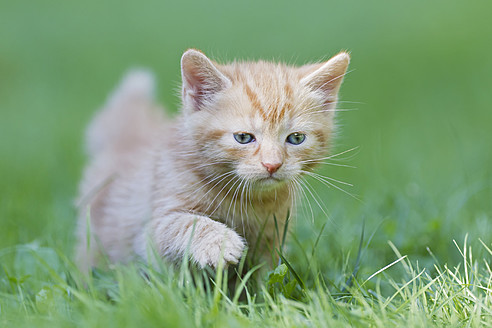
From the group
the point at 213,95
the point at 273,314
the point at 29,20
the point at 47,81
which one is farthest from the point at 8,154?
the point at 29,20

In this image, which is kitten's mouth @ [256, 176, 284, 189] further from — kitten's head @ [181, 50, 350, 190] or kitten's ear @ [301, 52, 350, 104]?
kitten's ear @ [301, 52, 350, 104]

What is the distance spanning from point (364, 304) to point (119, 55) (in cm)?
653

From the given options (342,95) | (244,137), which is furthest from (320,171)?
(244,137)

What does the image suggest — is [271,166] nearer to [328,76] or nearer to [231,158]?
[231,158]

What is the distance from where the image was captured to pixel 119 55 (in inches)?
314

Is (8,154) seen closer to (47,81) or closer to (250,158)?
(47,81)

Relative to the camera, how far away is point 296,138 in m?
2.61

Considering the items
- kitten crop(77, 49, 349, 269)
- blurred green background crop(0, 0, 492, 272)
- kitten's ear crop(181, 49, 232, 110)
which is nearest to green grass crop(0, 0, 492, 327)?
blurred green background crop(0, 0, 492, 272)

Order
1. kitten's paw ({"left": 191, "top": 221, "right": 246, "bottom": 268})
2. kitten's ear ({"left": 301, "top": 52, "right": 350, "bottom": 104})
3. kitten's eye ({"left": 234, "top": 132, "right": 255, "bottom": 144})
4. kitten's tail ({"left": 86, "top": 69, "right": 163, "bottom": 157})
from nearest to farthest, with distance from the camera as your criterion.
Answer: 1. kitten's paw ({"left": 191, "top": 221, "right": 246, "bottom": 268})
2. kitten's eye ({"left": 234, "top": 132, "right": 255, "bottom": 144})
3. kitten's ear ({"left": 301, "top": 52, "right": 350, "bottom": 104})
4. kitten's tail ({"left": 86, "top": 69, "right": 163, "bottom": 157})

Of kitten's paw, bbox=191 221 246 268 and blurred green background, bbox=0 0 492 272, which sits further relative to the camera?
blurred green background, bbox=0 0 492 272

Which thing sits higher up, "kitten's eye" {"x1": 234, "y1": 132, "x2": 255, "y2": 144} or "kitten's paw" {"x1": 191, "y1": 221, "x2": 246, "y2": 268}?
"kitten's eye" {"x1": 234, "y1": 132, "x2": 255, "y2": 144}

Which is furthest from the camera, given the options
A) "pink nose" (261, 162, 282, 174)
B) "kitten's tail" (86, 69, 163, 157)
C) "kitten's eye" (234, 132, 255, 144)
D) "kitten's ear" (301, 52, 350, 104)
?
"kitten's tail" (86, 69, 163, 157)

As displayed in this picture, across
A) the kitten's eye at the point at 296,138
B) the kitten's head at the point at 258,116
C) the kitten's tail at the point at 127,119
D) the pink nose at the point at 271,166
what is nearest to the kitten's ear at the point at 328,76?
the kitten's head at the point at 258,116

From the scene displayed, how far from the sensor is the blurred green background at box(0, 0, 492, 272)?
11.0ft
